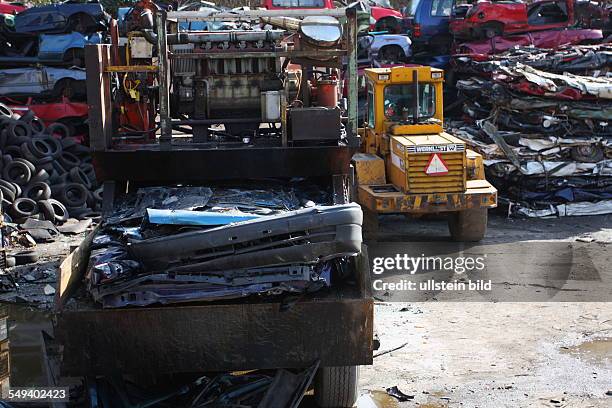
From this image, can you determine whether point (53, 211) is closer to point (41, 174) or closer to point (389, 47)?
point (41, 174)

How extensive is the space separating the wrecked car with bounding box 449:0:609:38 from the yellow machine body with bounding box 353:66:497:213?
8.31 m

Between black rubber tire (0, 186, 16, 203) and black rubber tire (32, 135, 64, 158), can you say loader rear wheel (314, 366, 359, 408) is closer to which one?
black rubber tire (0, 186, 16, 203)

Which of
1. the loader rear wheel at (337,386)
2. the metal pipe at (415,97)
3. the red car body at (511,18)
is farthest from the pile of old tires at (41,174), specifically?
the red car body at (511,18)

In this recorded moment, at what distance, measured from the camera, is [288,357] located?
5.62m

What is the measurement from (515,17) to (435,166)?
10.1m

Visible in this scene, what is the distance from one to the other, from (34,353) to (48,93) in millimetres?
9645

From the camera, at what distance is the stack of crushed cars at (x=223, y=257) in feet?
17.9

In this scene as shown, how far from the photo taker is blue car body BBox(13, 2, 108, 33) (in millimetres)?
17094

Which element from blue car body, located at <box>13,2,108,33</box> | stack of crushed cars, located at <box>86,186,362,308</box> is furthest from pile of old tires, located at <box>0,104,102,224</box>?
stack of crushed cars, located at <box>86,186,362,308</box>

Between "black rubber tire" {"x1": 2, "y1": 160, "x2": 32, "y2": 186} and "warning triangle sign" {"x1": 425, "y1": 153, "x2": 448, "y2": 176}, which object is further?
"black rubber tire" {"x1": 2, "y1": 160, "x2": 32, "y2": 186}

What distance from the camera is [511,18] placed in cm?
2036

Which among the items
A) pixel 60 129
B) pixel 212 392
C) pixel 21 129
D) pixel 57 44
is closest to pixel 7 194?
pixel 21 129

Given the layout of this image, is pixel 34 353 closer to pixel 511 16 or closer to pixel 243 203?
pixel 243 203

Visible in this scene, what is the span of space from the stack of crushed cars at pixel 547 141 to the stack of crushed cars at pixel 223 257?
9.10 metres
